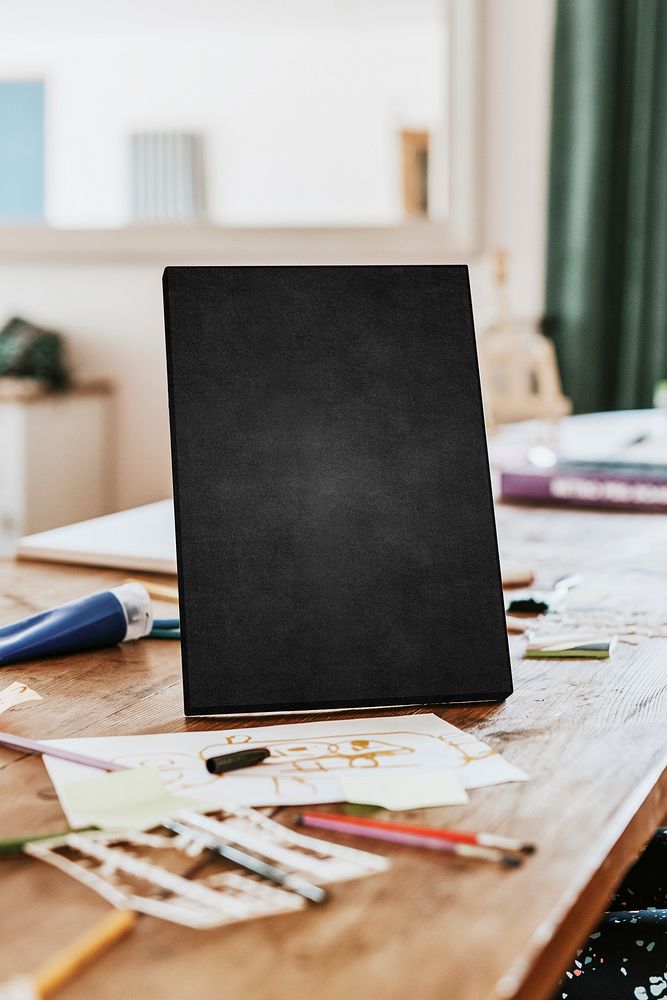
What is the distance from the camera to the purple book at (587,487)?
137 centimetres

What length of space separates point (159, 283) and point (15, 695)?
2.27 meters

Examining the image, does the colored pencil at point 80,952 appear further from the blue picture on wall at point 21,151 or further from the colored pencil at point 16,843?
the blue picture on wall at point 21,151

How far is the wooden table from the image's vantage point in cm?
37

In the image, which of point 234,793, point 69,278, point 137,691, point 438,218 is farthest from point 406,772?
point 69,278

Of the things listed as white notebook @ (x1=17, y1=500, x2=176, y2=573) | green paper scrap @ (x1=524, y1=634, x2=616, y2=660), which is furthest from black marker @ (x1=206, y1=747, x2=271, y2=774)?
white notebook @ (x1=17, y1=500, x2=176, y2=573)

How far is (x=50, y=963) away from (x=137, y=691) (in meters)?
0.32

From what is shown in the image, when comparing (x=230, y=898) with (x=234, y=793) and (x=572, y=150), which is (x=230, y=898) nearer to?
(x=234, y=793)

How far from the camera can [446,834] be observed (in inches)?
18.4

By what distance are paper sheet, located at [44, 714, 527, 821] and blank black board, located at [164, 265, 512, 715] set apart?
0.03 m

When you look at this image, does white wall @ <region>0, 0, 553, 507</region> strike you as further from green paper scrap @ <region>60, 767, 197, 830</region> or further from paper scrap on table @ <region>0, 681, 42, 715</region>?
green paper scrap @ <region>60, 767, 197, 830</region>

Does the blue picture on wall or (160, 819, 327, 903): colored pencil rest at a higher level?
the blue picture on wall

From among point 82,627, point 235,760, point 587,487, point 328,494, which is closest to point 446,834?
point 235,760

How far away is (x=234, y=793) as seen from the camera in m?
0.52

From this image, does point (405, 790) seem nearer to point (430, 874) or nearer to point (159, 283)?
point (430, 874)
